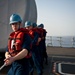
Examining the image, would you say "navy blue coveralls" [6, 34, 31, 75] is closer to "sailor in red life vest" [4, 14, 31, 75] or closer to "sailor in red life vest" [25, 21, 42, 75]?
"sailor in red life vest" [4, 14, 31, 75]

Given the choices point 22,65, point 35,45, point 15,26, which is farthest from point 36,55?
point 15,26

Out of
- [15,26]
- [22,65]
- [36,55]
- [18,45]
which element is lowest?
[36,55]

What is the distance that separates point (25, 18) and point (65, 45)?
13.5m

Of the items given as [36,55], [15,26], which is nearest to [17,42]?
[15,26]

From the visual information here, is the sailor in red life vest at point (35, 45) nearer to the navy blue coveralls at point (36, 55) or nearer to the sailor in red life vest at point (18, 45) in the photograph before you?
the navy blue coveralls at point (36, 55)

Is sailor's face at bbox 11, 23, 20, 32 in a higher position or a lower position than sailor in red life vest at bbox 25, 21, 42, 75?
higher

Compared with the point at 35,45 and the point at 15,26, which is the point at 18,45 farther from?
the point at 35,45

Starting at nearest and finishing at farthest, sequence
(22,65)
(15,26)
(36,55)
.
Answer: (15,26)
(22,65)
(36,55)

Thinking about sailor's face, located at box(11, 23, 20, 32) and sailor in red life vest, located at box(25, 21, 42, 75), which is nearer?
sailor's face, located at box(11, 23, 20, 32)

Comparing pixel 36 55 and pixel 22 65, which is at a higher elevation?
pixel 22 65

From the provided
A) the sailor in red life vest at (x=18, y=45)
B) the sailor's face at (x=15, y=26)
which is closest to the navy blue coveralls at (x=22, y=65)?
the sailor in red life vest at (x=18, y=45)

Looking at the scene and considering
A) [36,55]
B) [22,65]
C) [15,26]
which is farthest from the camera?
[36,55]

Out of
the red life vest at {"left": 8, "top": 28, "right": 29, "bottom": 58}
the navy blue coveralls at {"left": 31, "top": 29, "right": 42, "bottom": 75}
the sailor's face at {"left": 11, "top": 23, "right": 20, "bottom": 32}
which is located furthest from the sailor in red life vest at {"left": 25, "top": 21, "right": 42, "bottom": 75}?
the sailor's face at {"left": 11, "top": 23, "right": 20, "bottom": 32}

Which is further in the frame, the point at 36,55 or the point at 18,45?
the point at 36,55
